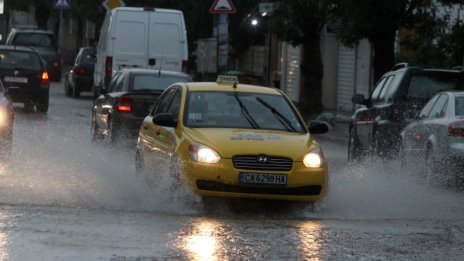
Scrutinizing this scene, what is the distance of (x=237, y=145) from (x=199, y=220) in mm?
1065

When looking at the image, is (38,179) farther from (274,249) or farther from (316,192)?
(274,249)

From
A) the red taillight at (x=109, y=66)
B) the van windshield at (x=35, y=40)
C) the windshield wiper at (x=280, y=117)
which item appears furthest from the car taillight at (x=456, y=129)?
the van windshield at (x=35, y=40)

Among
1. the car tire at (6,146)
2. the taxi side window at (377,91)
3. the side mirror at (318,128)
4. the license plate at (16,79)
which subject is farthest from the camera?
the license plate at (16,79)

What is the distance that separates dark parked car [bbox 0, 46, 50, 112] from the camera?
31828 millimetres

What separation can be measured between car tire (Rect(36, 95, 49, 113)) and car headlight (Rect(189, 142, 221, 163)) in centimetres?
1957

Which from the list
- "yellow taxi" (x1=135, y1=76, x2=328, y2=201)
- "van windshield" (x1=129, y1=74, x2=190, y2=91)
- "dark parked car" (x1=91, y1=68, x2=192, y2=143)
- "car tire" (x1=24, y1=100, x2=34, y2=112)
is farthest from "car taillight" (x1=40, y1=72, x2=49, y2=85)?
"yellow taxi" (x1=135, y1=76, x2=328, y2=201)

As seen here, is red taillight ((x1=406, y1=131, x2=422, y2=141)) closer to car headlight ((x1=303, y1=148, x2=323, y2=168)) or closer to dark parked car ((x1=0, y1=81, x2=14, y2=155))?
car headlight ((x1=303, y1=148, x2=323, y2=168))

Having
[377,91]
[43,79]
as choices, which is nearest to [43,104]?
[43,79]

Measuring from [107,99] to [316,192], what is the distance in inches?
385

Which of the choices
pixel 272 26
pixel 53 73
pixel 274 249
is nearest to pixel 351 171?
pixel 274 249

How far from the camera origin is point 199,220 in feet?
40.2

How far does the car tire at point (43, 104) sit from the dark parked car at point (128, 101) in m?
8.71

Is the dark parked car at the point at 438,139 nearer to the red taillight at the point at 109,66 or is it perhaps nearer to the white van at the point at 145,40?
the white van at the point at 145,40

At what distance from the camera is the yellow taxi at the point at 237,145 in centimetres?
1281
